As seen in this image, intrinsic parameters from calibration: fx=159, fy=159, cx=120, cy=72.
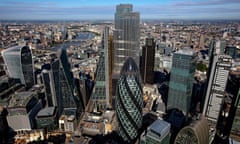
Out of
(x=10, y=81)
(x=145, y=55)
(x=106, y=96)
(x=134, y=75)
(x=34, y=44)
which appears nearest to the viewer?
(x=134, y=75)

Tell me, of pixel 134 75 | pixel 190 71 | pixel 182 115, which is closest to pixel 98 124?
pixel 134 75

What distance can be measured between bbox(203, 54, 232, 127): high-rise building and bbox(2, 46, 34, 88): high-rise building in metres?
56.4

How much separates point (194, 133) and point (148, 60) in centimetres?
3589

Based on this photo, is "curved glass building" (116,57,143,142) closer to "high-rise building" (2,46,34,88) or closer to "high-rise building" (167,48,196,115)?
"high-rise building" (167,48,196,115)

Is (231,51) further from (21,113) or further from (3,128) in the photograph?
(3,128)

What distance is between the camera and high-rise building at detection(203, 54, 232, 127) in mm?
37156

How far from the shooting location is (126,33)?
50.7 metres

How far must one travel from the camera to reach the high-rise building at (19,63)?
172 ft

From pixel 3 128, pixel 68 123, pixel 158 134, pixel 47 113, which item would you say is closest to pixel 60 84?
pixel 47 113

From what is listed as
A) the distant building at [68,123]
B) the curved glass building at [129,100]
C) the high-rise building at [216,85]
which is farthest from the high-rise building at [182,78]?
the distant building at [68,123]

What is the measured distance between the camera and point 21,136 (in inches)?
1446

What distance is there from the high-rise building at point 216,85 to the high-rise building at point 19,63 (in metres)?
56.4

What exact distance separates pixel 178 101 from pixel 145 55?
21909 millimetres

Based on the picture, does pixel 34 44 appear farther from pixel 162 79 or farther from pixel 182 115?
pixel 182 115
